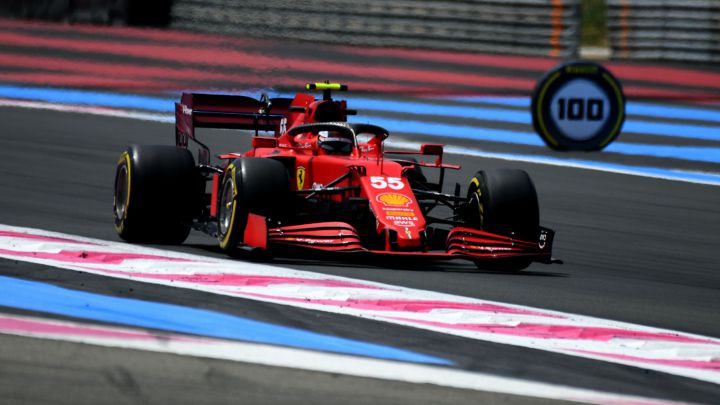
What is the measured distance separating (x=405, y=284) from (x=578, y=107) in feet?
24.9

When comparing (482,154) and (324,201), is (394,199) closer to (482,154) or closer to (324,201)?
(324,201)

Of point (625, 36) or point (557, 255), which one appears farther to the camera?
point (625, 36)

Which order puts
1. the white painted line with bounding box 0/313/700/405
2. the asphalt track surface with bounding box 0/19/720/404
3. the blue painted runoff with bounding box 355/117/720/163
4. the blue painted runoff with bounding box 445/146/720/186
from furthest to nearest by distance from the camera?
the blue painted runoff with bounding box 355/117/720/163, the blue painted runoff with bounding box 445/146/720/186, the white painted line with bounding box 0/313/700/405, the asphalt track surface with bounding box 0/19/720/404

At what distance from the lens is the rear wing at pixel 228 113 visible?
965cm

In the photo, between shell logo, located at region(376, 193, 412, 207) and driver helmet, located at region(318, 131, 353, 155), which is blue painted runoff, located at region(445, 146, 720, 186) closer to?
driver helmet, located at region(318, 131, 353, 155)

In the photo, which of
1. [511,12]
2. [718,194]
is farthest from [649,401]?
[511,12]

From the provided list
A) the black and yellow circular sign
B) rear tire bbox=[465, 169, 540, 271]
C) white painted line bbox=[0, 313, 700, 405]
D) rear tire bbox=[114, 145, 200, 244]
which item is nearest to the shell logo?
rear tire bbox=[465, 169, 540, 271]

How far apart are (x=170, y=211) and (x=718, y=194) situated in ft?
19.7

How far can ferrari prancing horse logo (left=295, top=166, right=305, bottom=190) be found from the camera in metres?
8.68

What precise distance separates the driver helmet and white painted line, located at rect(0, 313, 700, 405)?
2968mm

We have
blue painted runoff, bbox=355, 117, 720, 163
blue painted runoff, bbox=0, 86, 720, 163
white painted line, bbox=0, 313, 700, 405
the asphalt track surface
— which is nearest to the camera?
the asphalt track surface

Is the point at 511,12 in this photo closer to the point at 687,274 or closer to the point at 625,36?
the point at 625,36

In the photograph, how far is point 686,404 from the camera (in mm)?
5457

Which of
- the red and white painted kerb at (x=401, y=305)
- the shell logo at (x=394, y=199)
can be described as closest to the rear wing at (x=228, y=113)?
Answer: the red and white painted kerb at (x=401, y=305)
